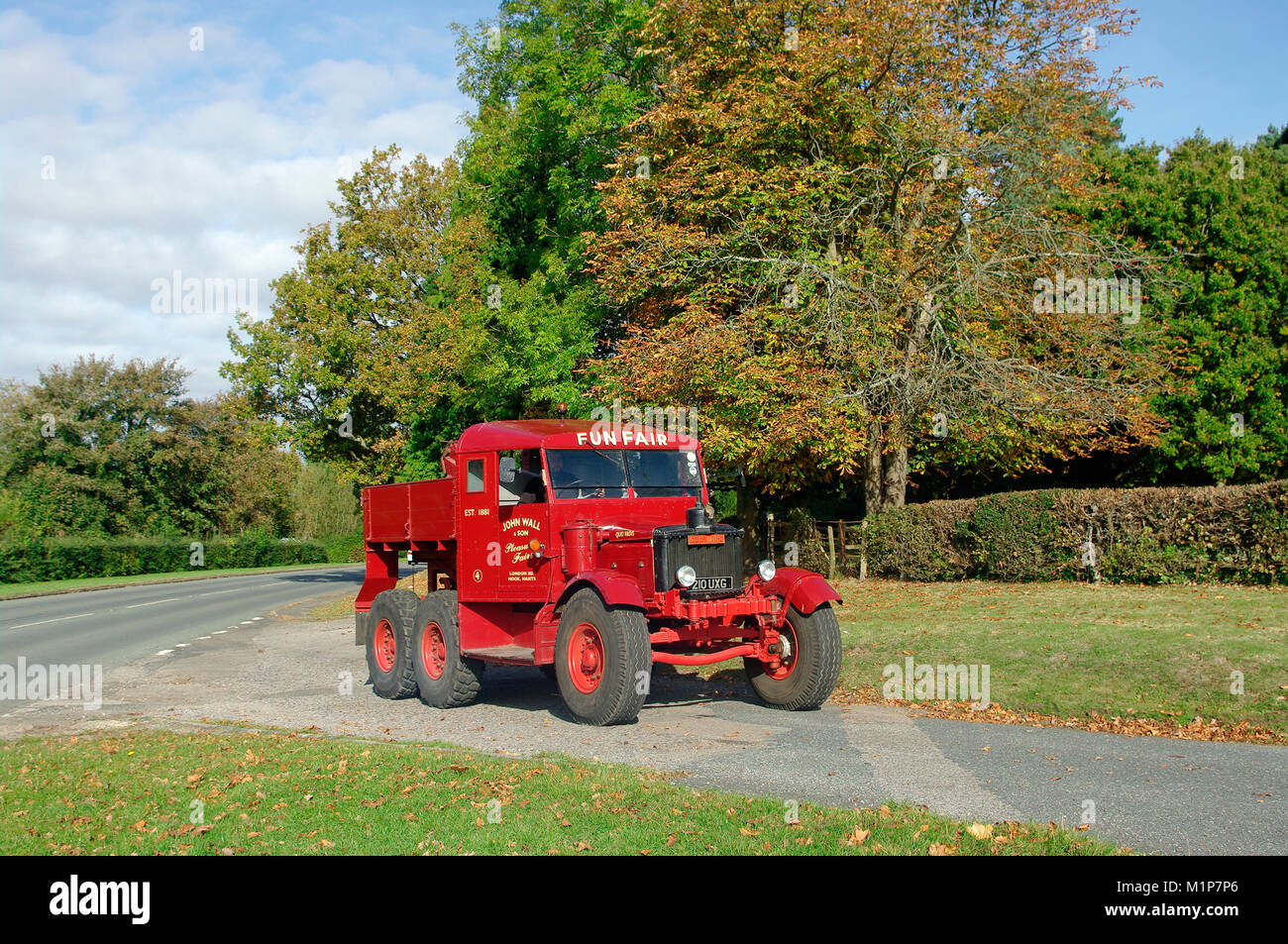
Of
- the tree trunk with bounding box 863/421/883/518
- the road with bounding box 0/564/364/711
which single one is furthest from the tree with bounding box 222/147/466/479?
the tree trunk with bounding box 863/421/883/518

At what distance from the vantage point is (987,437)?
65.3ft

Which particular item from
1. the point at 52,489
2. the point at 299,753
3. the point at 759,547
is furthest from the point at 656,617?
the point at 52,489

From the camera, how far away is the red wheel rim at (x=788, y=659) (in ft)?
33.2

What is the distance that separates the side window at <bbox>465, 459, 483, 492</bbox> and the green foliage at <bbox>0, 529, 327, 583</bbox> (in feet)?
113

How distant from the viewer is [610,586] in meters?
9.24

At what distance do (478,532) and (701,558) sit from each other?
278 cm

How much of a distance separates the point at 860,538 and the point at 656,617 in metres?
12.2

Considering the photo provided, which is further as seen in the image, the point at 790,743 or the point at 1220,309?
the point at 1220,309

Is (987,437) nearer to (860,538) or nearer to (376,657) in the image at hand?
(860,538)

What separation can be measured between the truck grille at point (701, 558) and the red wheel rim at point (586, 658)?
0.80m

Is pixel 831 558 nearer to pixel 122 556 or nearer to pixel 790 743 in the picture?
pixel 790 743

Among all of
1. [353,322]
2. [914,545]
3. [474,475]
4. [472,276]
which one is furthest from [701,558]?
[353,322]
